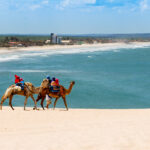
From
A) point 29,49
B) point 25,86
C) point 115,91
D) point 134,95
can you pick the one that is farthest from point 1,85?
point 29,49
